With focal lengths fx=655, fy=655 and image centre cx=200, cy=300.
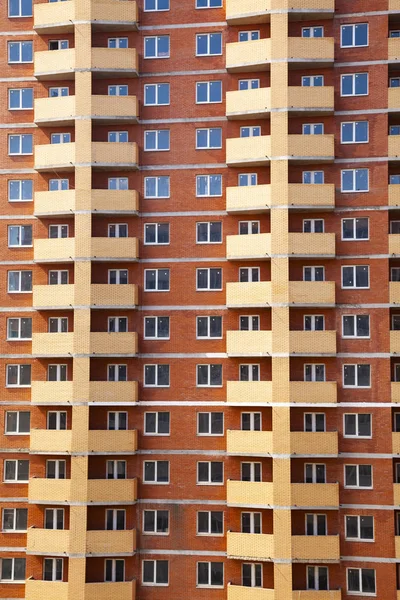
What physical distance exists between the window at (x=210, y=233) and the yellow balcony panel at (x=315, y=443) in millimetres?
10967

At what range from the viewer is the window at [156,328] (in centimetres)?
3506

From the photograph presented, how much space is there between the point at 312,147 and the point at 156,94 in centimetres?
913

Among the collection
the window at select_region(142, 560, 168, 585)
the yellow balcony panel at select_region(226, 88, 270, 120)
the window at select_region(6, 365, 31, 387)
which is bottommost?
the window at select_region(142, 560, 168, 585)

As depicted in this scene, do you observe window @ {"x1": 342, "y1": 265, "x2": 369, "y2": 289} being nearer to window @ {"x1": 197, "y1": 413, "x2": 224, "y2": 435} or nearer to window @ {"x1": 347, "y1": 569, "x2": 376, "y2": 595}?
window @ {"x1": 197, "y1": 413, "x2": 224, "y2": 435}

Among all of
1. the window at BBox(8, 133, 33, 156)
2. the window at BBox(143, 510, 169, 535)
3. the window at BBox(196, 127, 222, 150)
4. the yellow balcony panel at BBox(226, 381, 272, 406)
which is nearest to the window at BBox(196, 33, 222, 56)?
the window at BBox(196, 127, 222, 150)

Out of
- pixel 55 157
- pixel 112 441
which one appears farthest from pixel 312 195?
pixel 112 441

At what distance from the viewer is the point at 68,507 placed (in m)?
34.2

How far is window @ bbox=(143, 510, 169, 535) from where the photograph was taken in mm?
33844

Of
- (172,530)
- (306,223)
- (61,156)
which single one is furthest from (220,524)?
(61,156)

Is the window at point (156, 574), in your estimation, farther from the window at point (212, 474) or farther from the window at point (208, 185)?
the window at point (208, 185)

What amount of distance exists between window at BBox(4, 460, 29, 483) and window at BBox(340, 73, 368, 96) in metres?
26.1

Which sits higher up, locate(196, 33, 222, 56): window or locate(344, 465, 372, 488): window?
locate(196, 33, 222, 56): window

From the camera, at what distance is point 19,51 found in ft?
121

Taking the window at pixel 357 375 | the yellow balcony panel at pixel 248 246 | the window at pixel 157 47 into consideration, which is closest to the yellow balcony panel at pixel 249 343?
the yellow balcony panel at pixel 248 246
